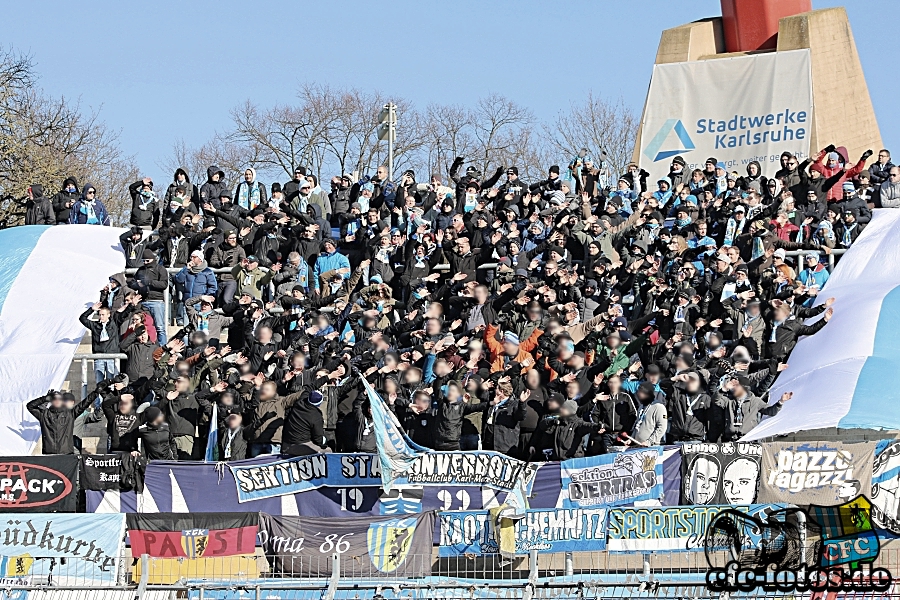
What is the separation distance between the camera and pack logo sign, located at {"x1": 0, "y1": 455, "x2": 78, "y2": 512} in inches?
649

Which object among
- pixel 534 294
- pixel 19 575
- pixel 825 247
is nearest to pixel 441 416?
pixel 534 294

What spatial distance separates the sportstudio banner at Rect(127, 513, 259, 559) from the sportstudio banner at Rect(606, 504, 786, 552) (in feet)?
12.9

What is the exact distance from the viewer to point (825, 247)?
857 inches

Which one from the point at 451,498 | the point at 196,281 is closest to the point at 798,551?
the point at 451,498

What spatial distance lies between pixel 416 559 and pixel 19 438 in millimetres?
7505

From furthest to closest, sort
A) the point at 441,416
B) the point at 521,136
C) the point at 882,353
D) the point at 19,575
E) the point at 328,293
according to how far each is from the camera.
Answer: the point at 521,136 < the point at 328,293 < the point at 882,353 < the point at 441,416 < the point at 19,575

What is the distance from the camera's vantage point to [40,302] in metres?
22.5

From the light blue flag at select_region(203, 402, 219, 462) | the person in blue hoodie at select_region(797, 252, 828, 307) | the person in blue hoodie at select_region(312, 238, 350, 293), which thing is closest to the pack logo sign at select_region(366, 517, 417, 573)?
the light blue flag at select_region(203, 402, 219, 462)

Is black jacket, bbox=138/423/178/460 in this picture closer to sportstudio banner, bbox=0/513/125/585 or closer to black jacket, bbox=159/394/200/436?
black jacket, bbox=159/394/200/436

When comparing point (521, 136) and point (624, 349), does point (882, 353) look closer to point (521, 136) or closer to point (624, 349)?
point (624, 349)

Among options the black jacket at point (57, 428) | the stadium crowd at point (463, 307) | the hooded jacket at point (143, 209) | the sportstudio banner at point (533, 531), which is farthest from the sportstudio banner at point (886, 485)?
the hooded jacket at point (143, 209)

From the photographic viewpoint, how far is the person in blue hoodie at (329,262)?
22.1m

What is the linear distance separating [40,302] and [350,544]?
32.8 feet

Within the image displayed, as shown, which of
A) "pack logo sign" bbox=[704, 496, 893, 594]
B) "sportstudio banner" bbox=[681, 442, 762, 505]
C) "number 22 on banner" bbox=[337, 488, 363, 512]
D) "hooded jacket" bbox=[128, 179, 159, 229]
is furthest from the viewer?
"hooded jacket" bbox=[128, 179, 159, 229]
